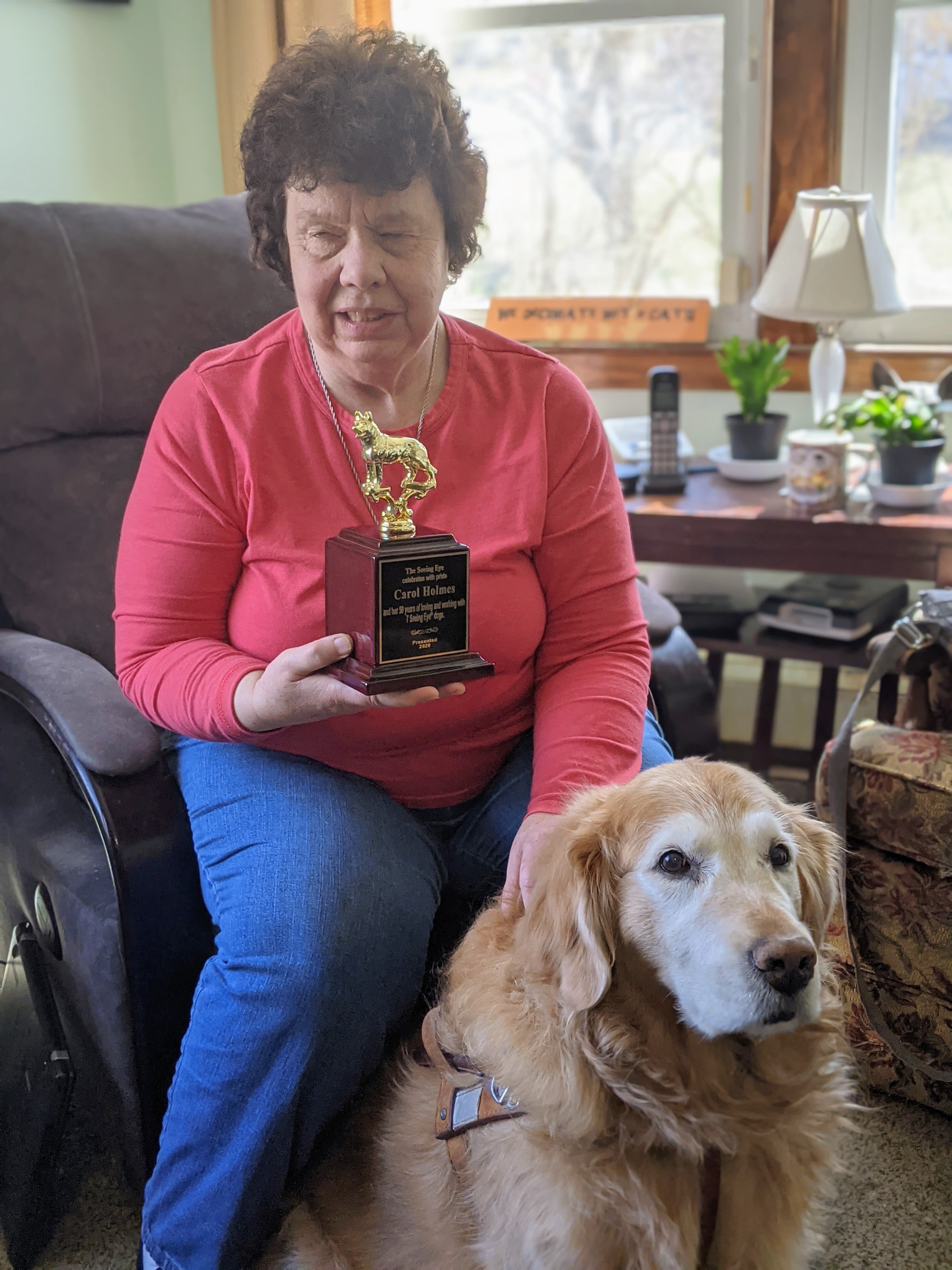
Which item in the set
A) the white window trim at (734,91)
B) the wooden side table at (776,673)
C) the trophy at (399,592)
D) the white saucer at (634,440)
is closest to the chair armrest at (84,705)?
the trophy at (399,592)

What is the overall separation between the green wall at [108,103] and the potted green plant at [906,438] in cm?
162

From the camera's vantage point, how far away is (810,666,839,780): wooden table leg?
2.44m

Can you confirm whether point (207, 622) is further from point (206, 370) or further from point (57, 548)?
point (57, 548)

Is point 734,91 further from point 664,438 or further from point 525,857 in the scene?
point 525,857

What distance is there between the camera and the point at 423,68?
1279 mm

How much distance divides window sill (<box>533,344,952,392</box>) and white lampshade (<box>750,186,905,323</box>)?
34 centimetres

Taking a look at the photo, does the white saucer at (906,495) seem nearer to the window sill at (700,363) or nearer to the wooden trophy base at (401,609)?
the window sill at (700,363)

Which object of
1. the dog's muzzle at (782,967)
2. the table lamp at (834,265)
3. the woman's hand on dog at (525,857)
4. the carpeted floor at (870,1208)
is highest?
the table lamp at (834,265)

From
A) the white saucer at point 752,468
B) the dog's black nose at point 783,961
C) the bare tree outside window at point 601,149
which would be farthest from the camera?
the bare tree outside window at point 601,149

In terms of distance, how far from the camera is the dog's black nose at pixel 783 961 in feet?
2.83

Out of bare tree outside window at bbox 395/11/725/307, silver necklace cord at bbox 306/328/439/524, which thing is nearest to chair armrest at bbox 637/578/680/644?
silver necklace cord at bbox 306/328/439/524

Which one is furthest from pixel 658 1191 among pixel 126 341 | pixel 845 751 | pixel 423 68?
pixel 126 341

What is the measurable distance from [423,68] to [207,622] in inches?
26.1

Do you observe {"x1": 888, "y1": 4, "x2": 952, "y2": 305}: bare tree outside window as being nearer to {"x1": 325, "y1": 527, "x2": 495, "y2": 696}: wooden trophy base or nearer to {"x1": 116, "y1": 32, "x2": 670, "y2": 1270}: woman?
{"x1": 116, "y1": 32, "x2": 670, "y2": 1270}: woman
